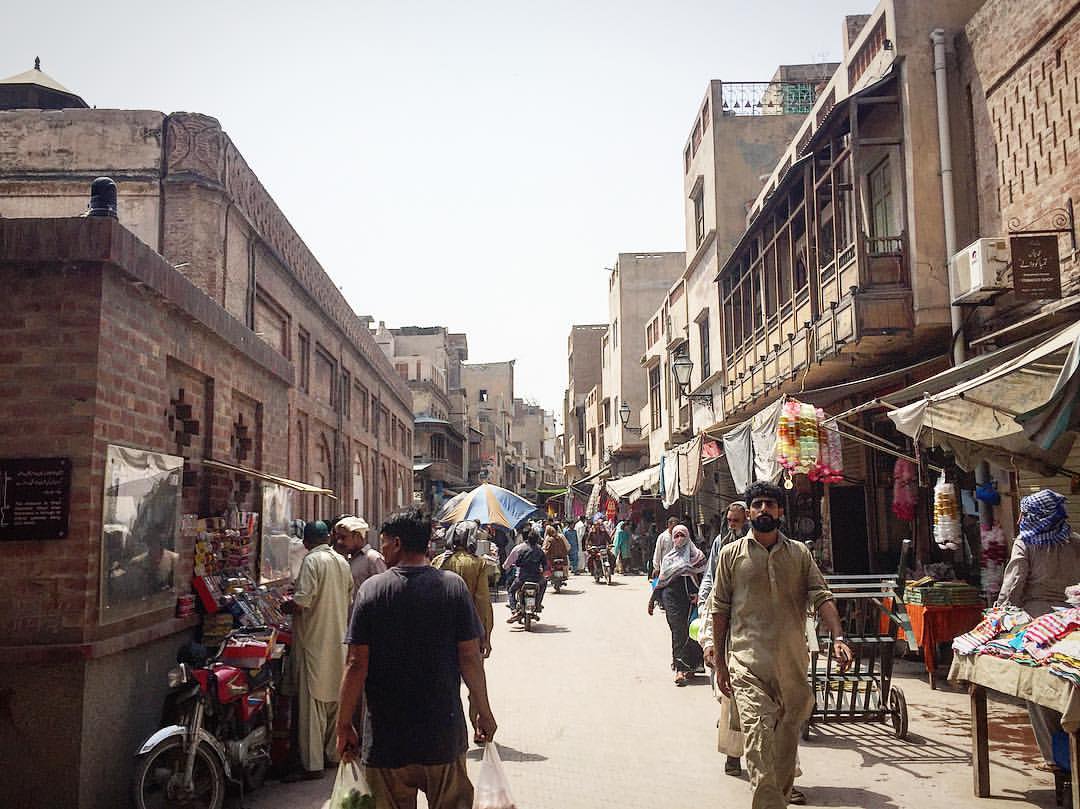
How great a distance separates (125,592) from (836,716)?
5305 millimetres

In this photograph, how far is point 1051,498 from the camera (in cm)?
625

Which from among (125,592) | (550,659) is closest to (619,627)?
(550,659)

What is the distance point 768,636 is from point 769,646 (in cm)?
5

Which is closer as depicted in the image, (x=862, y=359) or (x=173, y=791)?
(x=173, y=791)

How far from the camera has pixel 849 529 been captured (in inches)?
583

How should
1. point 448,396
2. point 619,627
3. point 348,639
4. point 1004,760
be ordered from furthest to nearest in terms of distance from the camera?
point 448,396
point 619,627
point 1004,760
point 348,639

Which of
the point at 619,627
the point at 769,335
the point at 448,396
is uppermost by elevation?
the point at 448,396

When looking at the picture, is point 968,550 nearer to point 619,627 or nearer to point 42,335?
point 619,627

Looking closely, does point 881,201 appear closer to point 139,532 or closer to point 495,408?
point 139,532

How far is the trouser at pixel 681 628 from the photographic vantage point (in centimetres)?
982

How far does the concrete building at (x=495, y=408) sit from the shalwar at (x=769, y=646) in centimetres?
6421

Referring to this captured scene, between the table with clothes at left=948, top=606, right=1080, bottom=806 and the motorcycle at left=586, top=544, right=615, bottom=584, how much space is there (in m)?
18.7

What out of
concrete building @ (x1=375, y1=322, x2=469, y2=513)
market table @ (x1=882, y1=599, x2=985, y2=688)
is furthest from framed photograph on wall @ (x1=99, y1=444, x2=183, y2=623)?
concrete building @ (x1=375, y1=322, x2=469, y2=513)

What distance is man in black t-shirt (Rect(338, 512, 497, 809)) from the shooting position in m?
3.67
